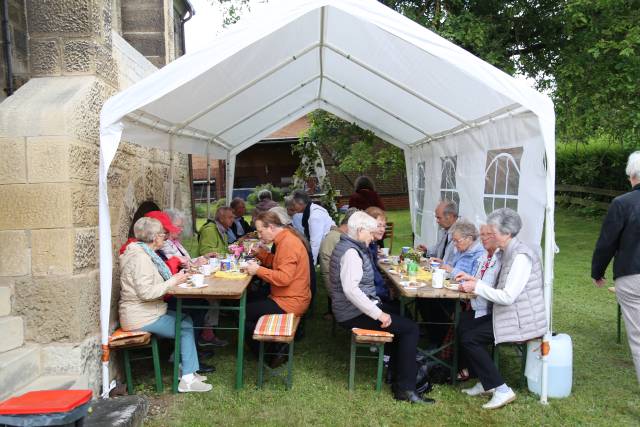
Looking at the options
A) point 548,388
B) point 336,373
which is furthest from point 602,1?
point 336,373

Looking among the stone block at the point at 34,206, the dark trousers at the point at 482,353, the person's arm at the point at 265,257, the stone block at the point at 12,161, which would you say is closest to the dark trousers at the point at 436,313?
the dark trousers at the point at 482,353

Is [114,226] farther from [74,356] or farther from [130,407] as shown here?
[130,407]

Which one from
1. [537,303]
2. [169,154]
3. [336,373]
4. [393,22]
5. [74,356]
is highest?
[393,22]

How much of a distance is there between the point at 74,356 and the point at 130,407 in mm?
530

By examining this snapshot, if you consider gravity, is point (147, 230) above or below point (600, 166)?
below

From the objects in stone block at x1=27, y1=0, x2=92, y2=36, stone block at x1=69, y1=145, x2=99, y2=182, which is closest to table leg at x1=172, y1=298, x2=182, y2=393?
stone block at x1=69, y1=145, x2=99, y2=182

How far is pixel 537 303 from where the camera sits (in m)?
3.54

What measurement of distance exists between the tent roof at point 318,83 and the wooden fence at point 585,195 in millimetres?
8202

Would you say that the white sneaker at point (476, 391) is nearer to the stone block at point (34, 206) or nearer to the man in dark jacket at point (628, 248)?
the man in dark jacket at point (628, 248)

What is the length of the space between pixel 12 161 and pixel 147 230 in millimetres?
1010

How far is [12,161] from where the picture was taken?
→ 3.35 meters

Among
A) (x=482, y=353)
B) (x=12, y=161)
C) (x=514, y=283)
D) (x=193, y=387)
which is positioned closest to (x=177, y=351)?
(x=193, y=387)

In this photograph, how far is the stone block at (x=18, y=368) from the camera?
306cm

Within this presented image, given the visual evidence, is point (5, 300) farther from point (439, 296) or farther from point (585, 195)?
point (585, 195)
